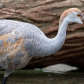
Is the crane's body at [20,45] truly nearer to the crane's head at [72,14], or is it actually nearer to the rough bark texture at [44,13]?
the crane's head at [72,14]

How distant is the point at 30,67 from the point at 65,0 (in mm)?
2063

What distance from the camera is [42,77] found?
531 cm

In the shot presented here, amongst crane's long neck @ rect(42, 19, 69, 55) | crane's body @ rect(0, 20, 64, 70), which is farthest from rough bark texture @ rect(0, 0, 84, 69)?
crane's long neck @ rect(42, 19, 69, 55)

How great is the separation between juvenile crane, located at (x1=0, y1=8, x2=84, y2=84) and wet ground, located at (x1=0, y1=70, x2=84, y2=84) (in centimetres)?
123

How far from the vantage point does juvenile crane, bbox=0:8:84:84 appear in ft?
12.0

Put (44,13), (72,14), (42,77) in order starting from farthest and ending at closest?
(42,77), (44,13), (72,14)

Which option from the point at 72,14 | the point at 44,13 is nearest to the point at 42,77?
the point at 44,13

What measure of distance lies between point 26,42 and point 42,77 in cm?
187

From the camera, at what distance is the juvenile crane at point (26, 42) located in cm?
366

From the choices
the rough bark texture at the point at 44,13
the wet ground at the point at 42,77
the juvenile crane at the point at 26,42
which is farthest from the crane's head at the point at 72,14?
the wet ground at the point at 42,77

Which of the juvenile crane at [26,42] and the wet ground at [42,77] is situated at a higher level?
the juvenile crane at [26,42]

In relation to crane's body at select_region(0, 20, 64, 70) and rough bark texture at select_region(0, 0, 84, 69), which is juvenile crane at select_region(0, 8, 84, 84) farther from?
rough bark texture at select_region(0, 0, 84, 69)

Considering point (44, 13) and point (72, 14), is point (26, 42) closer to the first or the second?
point (72, 14)

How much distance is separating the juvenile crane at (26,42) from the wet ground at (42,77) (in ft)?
4.05
